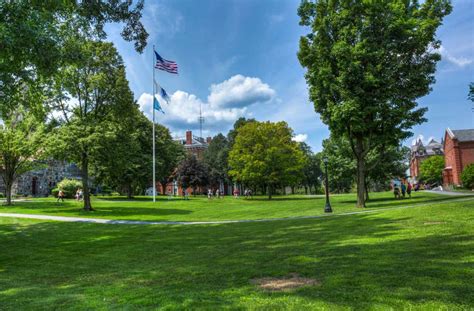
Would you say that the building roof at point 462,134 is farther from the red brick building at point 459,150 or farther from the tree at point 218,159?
the tree at point 218,159

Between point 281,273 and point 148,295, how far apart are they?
2.38 meters

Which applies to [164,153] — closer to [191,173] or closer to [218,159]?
[191,173]

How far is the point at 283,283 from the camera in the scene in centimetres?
553

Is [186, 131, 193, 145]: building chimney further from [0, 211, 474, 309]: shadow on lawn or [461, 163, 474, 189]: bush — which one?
[0, 211, 474, 309]: shadow on lawn

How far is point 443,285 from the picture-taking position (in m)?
4.68

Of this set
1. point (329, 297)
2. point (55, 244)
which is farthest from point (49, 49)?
point (329, 297)

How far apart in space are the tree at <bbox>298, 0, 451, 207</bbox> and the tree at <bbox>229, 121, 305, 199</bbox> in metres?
25.4

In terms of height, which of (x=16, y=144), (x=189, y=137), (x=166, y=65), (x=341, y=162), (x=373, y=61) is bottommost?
(x=341, y=162)

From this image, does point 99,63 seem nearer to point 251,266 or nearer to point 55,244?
point 55,244

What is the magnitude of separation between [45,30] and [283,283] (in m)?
8.60

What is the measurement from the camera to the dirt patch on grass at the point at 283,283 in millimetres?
5262

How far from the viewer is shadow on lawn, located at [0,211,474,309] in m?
4.70

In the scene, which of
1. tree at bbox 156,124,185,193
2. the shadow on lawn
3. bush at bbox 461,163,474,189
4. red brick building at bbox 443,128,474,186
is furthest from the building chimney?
the shadow on lawn

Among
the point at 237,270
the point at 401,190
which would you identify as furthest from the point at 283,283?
the point at 401,190
